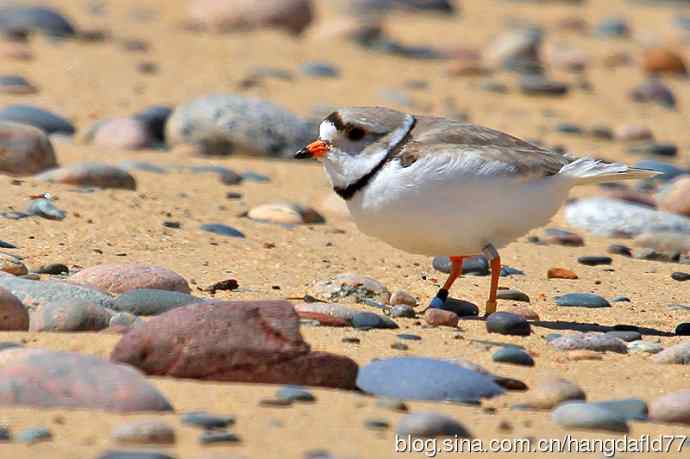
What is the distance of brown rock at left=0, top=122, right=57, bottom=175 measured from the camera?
313 inches

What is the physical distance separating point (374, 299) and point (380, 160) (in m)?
0.73

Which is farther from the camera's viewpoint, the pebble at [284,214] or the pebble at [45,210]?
the pebble at [284,214]

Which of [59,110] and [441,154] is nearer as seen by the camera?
[441,154]

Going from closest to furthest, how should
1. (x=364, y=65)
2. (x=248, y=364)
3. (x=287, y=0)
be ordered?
(x=248, y=364), (x=364, y=65), (x=287, y=0)

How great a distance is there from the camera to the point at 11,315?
4883mm

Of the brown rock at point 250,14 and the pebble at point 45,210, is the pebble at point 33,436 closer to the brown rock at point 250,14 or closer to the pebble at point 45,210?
the pebble at point 45,210

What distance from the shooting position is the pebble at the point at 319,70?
13047 mm

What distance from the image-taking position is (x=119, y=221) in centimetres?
716

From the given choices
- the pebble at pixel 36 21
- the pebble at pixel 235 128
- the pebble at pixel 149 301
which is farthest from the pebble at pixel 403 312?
the pebble at pixel 36 21

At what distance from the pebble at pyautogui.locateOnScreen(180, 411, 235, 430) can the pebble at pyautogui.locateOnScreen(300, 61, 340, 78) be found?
9292mm

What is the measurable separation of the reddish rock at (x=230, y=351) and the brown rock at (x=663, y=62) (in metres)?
11.4

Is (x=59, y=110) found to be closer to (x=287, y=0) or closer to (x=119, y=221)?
(x=119, y=221)

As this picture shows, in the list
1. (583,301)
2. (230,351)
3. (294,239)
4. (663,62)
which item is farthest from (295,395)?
(663,62)

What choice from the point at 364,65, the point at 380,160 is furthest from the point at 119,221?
A: the point at 364,65
